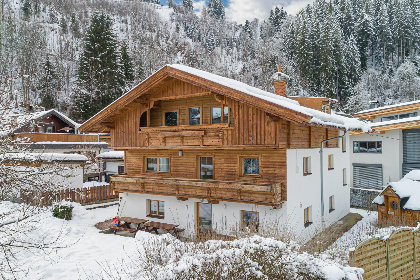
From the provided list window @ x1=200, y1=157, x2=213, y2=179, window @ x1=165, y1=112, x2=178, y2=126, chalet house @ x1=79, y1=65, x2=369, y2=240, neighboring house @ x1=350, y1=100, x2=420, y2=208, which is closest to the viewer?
chalet house @ x1=79, y1=65, x2=369, y2=240

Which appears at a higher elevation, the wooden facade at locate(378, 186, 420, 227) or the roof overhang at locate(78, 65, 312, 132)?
the roof overhang at locate(78, 65, 312, 132)

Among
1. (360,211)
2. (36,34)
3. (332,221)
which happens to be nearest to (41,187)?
(332,221)

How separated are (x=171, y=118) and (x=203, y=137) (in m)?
2.92

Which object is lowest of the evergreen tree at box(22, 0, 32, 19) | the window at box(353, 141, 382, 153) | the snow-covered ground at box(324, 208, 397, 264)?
the snow-covered ground at box(324, 208, 397, 264)

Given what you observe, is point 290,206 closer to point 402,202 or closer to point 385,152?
point 402,202

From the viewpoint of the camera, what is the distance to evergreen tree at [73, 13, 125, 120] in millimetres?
40312

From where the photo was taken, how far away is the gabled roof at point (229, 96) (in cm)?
1107

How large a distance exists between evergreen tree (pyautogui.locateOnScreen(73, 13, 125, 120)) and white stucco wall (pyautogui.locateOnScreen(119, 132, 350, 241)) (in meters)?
27.2

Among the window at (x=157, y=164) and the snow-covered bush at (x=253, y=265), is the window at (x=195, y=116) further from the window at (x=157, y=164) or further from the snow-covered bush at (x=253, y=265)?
the snow-covered bush at (x=253, y=265)

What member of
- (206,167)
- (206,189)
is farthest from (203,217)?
(206,167)

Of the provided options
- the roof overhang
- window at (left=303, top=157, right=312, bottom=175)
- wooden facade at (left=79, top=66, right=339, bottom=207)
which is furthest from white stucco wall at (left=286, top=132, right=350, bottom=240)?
the roof overhang

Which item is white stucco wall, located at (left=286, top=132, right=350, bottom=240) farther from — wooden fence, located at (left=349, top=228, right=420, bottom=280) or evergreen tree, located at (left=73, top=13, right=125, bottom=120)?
evergreen tree, located at (left=73, top=13, right=125, bottom=120)

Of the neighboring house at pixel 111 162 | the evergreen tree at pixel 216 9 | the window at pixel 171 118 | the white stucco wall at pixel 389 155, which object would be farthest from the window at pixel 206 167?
the evergreen tree at pixel 216 9

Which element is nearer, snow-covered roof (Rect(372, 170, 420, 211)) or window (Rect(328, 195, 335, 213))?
snow-covered roof (Rect(372, 170, 420, 211))
